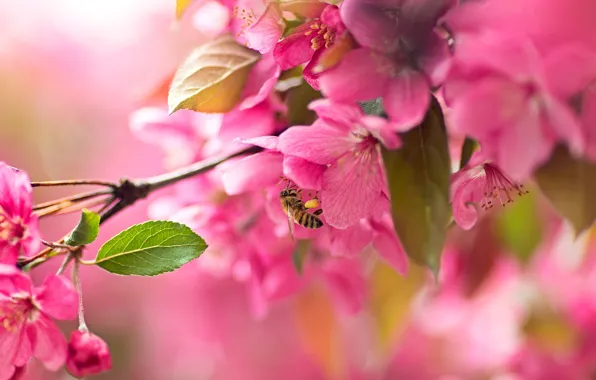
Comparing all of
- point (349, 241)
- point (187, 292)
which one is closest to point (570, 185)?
point (349, 241)

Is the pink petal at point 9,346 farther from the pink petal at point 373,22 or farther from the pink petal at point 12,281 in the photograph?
the pink petal at point 373,22

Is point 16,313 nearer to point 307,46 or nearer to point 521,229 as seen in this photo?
point 307,46

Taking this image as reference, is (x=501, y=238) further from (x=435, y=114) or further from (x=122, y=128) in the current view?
(x=122, y=128)

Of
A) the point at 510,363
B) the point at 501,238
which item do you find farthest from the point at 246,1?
the point at 510,363

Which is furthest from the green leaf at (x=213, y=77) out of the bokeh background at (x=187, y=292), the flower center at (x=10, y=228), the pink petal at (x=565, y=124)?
the bokeh background at (x=187, y=292)

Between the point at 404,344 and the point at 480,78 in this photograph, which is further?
the point at 404,344

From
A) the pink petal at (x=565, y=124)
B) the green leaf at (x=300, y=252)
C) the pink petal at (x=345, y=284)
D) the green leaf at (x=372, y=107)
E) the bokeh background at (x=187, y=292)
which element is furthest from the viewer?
the bokeh background at (x=187, y=292)
